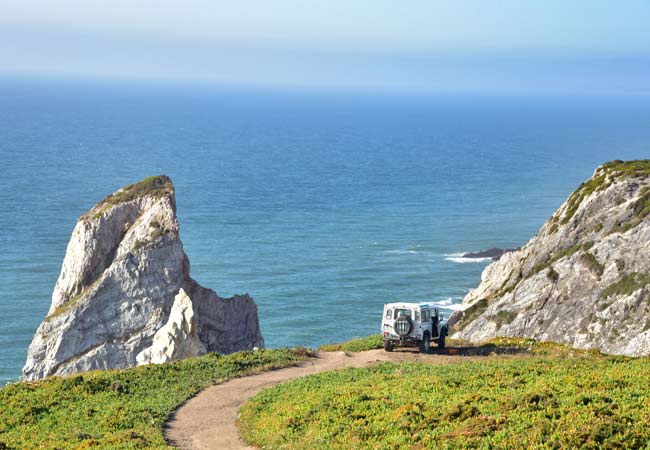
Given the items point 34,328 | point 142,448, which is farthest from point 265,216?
point 142,448

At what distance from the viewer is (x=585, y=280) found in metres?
62.9

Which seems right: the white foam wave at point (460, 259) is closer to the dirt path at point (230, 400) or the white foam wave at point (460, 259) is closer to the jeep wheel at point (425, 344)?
the dirt path at point (230, 400)

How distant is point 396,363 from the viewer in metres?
40.7

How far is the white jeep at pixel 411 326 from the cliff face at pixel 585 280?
15226 millimetres

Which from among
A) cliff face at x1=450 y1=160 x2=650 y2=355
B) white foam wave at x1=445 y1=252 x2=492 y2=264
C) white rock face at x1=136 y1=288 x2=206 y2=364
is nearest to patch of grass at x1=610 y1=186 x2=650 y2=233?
cliff face at x1=450 y1=160 x2=650 y2=355

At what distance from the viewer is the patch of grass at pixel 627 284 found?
58.5 meters

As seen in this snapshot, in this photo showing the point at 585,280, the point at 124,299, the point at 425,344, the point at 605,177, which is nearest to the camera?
the point at 425,344

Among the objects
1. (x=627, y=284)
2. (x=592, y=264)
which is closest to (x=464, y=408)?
(x=627, y=284)

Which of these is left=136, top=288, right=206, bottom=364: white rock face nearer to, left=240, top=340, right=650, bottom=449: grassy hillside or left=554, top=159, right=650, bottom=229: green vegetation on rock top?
left=240, top=340, right=650, bottom=449: grassy hillside

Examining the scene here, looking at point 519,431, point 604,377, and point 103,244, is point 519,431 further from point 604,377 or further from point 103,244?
point 103,244

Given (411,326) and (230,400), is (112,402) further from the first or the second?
(411,326)

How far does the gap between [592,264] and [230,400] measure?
36017 mm

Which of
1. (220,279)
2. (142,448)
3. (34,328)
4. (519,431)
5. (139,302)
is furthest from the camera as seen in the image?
(220,279)

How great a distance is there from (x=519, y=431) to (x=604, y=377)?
6881mm
